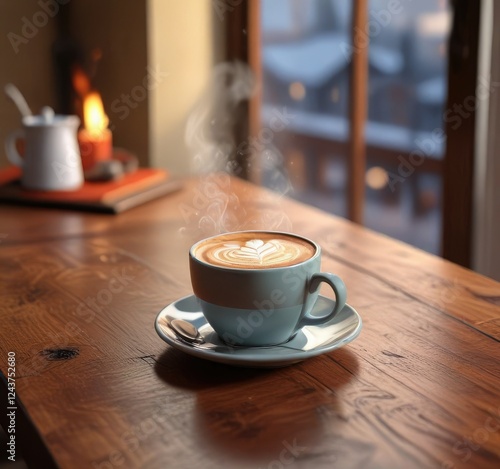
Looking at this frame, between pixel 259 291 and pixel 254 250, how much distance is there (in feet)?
0.26

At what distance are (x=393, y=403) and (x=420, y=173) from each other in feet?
5.46

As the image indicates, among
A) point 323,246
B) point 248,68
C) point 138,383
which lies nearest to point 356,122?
point 248,68

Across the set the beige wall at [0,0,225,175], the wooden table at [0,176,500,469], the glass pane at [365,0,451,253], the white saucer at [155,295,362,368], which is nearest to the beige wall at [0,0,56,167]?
the beige wall at [0,0,225,175]

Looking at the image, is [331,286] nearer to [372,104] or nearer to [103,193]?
[103,193]

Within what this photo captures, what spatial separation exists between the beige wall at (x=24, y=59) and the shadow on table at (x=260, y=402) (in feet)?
8.35

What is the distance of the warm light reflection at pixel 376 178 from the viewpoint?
96.4 inches

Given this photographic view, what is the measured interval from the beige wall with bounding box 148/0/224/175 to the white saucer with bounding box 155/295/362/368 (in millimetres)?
1795

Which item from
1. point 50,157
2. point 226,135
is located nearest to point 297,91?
point 226,135

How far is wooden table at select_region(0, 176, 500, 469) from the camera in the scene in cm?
67

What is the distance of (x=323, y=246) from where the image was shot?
4.24 ft

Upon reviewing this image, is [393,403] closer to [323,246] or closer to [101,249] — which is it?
[323,246]

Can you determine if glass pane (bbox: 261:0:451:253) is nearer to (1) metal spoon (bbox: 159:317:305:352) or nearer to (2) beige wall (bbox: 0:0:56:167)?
(2) beige wall (bbox: 0:0:56:167)

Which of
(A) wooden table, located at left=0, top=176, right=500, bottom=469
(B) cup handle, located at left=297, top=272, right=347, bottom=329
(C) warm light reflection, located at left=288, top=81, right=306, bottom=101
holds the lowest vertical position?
(A) wooden table, located at left=0, top=176, right=500, bottom=469

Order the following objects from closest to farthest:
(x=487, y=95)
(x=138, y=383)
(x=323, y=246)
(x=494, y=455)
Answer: (x=494, y=455) < (x=138, y=383) < (x=323, y=246) < (x=487, y=95)
